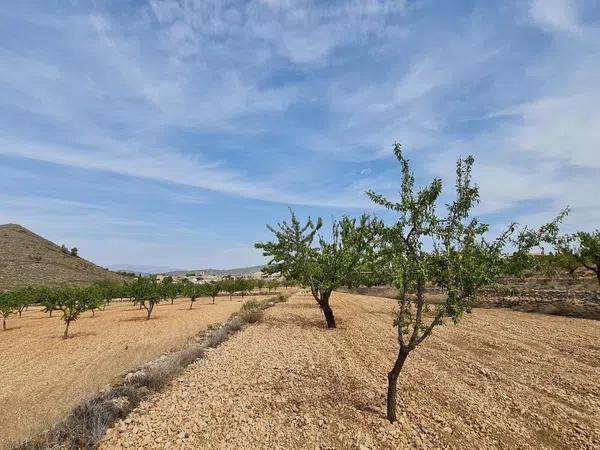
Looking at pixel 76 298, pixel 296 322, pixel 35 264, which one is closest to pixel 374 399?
pixel 296 322

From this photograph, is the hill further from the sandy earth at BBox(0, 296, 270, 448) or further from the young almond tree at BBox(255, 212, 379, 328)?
the young almond tree at BBox(255, 212, 379, 328)

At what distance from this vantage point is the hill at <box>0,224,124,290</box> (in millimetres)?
106250

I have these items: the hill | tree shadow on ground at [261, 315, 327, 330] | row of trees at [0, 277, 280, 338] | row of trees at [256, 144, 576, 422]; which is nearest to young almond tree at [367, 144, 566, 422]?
row of trees at [256, 144, 576, 422]

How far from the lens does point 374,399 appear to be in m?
13.0

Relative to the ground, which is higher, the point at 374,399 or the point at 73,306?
the point at 73,306

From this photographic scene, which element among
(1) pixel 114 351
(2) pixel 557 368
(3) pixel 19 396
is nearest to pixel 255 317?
(1) pixel 114 351

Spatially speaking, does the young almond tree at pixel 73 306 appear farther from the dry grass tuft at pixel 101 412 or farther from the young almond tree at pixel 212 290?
the young almond tree at pixel 212 290

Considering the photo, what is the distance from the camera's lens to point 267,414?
12156mm

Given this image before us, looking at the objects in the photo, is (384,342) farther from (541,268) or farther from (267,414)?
(541,268)

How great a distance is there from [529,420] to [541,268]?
4.88 m

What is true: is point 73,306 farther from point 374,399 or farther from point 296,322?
point 374,399

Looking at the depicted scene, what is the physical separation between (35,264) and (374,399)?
5272 inches

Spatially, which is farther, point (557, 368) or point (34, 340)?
point (34, 340)

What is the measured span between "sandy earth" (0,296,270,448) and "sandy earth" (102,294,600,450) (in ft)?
18.2
